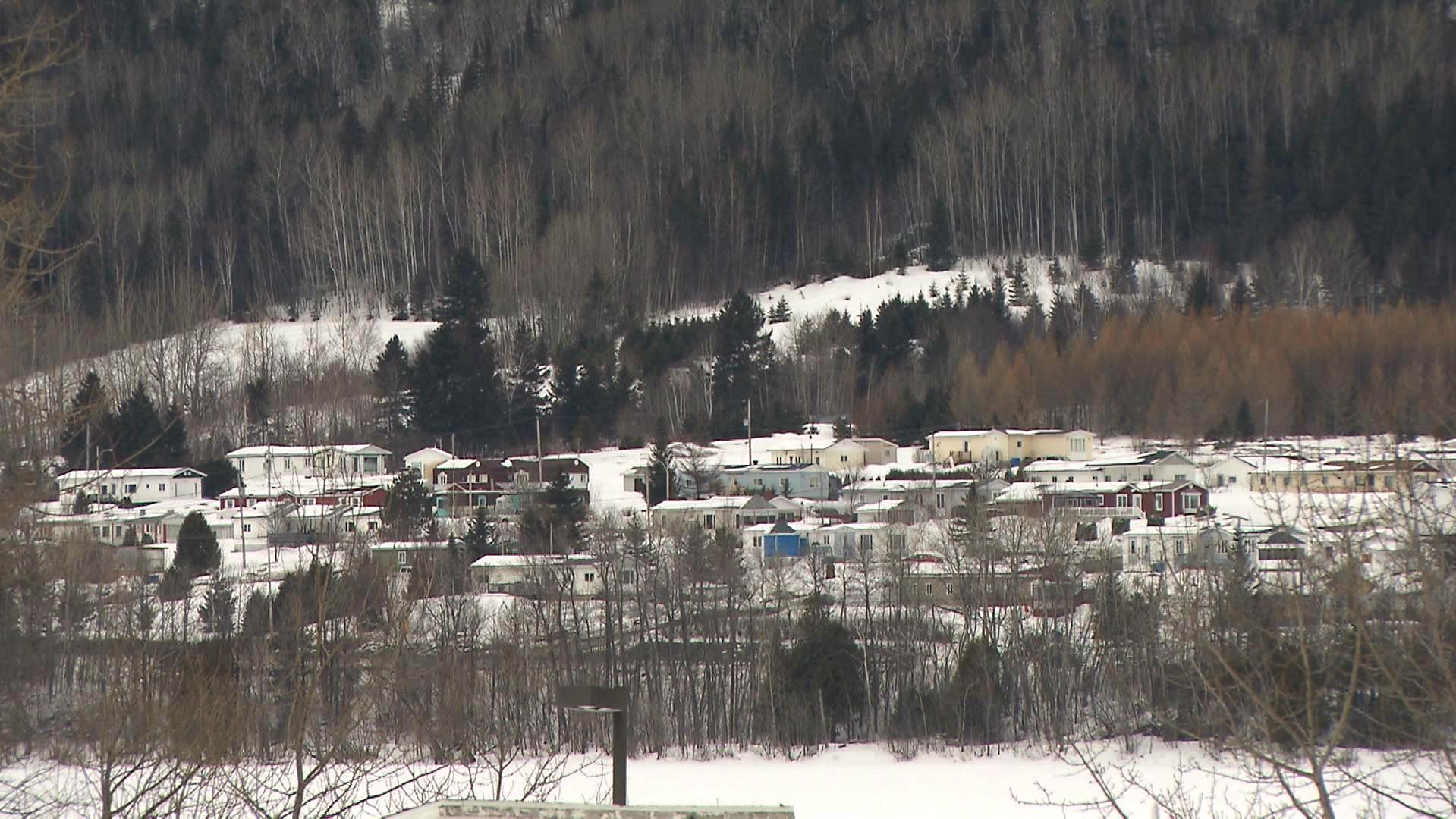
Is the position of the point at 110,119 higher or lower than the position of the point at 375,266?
higher

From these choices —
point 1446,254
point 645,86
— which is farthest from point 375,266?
point 1446,254

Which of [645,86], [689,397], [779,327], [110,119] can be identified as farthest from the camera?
[110,119]

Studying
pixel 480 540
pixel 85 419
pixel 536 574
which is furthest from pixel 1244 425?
pixel 85 419

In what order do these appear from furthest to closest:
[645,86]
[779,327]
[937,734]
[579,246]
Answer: [645,86], [579,246], [779,327], [937,734]

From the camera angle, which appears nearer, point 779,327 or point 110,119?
point 779,327

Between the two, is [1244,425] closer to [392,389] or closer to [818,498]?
[818,498]

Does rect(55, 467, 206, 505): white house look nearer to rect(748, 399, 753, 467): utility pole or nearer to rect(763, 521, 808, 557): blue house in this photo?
rect(748, 399, 753, 467): utility pole

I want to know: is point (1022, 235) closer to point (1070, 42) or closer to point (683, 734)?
point (1070, 42)

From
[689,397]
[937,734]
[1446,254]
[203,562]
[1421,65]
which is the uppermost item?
[1421,65]

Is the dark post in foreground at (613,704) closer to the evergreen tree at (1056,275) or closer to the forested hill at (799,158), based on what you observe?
the forested hill at (799,158)
